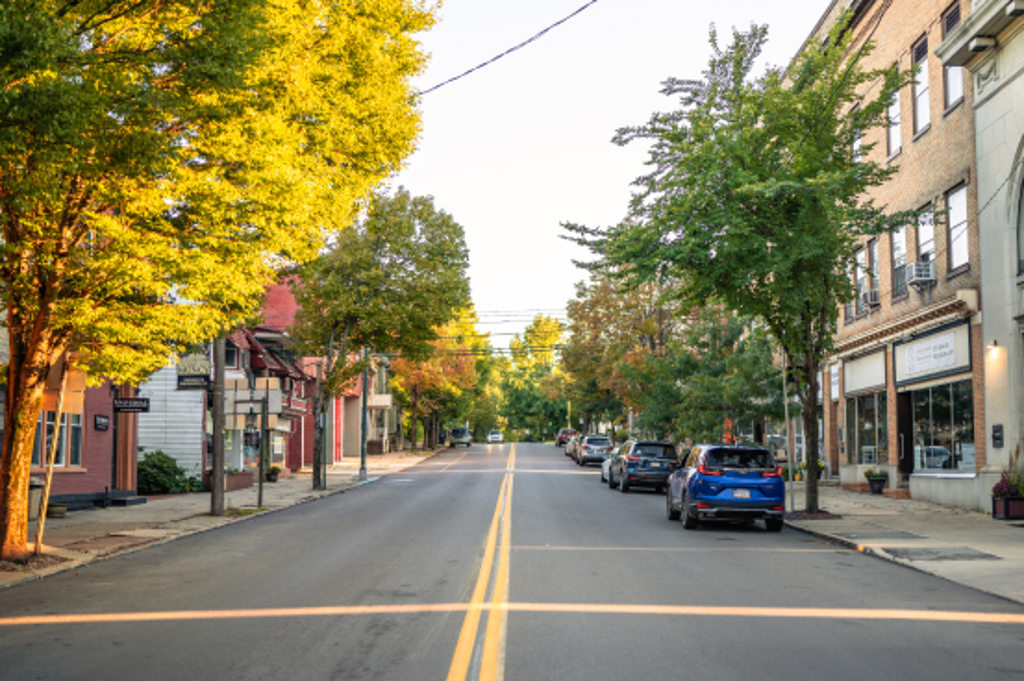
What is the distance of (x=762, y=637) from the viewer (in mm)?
8031

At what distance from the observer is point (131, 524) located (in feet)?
64.5

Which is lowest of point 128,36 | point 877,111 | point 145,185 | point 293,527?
point 293,527

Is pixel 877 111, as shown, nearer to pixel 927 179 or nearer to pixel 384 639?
pixel 927 179

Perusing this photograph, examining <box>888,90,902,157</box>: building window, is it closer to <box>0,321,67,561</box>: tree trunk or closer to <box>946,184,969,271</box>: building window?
<box>946,184,969,271</box>: building window

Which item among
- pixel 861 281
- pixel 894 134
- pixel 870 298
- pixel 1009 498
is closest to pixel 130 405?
pixel 1009 498

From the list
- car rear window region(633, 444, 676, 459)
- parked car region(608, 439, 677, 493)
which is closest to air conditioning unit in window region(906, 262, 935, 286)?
parked car region(608, 439, 677, 493)

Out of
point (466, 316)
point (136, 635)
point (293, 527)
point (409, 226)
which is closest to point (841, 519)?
point (293, 527)

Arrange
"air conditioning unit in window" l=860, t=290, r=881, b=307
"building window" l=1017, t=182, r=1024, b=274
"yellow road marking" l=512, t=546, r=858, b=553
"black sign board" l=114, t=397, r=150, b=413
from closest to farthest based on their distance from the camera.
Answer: "yellow road marking" l=512, t=546, r=858, b=553, "building window" l=1017, t=182, r=1024, b=274, "black sign board" l=114, t=397, r=150, b=413, "air conditioning unit in window" l=860, t=290, r=881, b=307

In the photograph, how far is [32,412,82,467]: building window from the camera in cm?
2262

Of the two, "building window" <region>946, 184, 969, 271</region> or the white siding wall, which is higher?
"building window" <region>946, 184, 969, 271</region>

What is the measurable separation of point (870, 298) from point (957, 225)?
20.0 ft

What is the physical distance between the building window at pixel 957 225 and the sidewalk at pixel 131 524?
17960 mm

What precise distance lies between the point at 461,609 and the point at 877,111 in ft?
52.7

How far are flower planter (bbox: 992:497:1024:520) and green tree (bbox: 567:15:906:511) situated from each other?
11.6 ft
